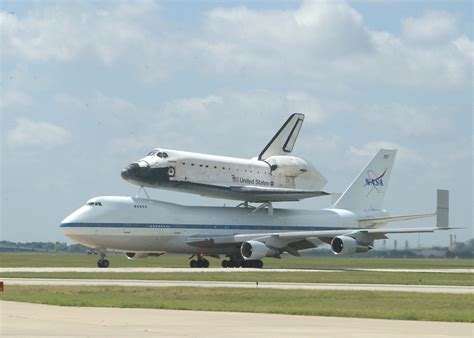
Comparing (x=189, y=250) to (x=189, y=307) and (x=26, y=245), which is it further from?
(x=26, y=245)

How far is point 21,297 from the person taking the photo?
3275 centimetres

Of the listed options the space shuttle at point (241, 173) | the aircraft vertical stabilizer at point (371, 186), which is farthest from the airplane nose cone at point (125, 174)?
the aircraft vertical stabilizer at point (371, 186)

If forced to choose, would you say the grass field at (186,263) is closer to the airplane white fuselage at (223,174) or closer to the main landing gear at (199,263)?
the main landing gear at (199,263)

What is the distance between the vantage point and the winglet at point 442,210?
76.8 meters

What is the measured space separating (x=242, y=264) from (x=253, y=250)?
425 cm

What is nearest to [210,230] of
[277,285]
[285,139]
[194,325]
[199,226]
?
[199,226]

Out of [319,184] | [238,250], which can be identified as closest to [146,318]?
[238,250]

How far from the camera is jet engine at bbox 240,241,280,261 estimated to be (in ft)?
229

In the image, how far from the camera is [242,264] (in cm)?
7369

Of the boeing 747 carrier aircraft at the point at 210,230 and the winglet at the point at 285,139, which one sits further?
the winglet at the point at 285,139

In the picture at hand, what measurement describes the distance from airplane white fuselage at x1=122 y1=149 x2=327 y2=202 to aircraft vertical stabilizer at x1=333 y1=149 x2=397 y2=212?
3.86 metres

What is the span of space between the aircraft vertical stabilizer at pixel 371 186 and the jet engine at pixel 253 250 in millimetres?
14942

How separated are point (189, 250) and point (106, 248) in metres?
6.00

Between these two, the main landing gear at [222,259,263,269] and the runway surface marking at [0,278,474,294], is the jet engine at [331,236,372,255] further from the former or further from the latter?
the runway surface marking at [0,278,474,294]
